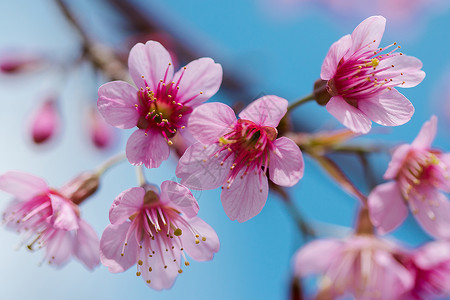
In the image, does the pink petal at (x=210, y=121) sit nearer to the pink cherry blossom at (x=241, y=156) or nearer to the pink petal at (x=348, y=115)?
the pink cherry blossom at (x=241, y=156)

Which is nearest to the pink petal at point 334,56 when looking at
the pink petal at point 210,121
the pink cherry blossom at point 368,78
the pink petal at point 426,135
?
the pink cherry blossom at point 368,78

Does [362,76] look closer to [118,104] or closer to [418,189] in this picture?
[418,189]

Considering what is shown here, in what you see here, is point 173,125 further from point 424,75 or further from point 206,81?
point 424,75

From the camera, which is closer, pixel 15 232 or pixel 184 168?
pixel 184 168

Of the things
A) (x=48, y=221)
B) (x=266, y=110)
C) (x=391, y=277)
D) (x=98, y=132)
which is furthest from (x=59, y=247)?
(x=98, y=132)

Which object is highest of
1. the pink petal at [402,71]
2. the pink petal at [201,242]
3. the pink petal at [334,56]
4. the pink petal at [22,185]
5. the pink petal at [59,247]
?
the pink petal at [334,56]

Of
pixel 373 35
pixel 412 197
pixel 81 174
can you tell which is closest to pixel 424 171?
pixel 412 197
